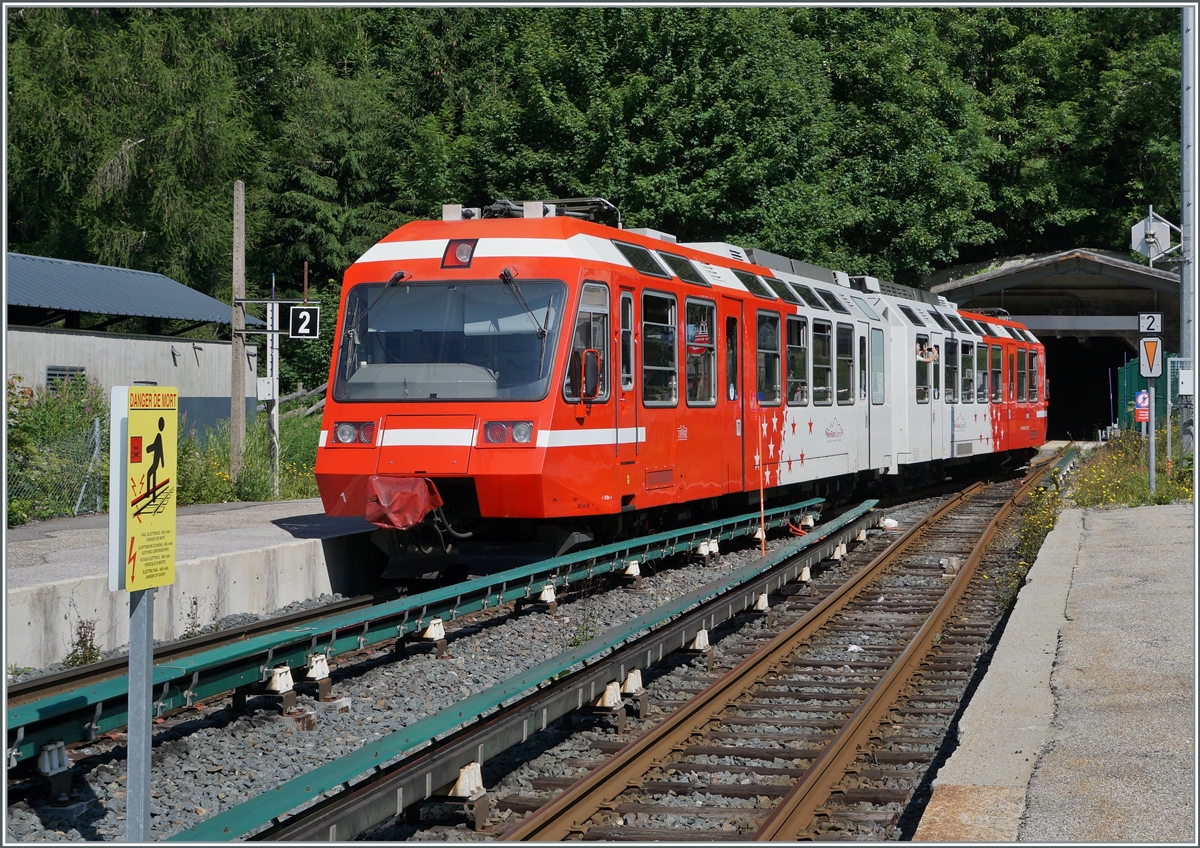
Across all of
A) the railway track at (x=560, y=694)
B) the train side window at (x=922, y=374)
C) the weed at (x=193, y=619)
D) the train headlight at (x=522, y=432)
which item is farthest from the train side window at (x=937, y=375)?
the weed at (x=193, y=619)

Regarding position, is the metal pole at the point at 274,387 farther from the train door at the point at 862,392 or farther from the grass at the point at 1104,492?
the grass at the point at 1104,492

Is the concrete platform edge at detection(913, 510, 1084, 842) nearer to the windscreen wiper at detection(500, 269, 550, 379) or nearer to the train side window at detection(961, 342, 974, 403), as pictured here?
the windscreen wiper at detection(500, 269, 550, 379)

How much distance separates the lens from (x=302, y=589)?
1223 centimetres

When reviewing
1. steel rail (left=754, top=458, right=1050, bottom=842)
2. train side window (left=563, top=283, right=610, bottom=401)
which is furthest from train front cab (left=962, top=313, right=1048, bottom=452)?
train side window (left=563, top=283, right=610, bottom=401)

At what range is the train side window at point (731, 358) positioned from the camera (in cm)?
1405

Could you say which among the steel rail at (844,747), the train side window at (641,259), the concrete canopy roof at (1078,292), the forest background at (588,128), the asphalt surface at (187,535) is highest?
the forest background at (588,128)

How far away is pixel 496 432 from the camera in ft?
35.6

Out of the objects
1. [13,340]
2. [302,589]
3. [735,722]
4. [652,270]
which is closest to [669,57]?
[13,340]

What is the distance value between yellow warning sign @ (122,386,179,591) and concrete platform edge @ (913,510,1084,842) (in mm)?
3257

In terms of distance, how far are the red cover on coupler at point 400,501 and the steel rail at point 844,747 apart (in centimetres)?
411

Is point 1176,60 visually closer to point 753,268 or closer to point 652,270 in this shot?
point 753,268

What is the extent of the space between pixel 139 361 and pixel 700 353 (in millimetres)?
16252

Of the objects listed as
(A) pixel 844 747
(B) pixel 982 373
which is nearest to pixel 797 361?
(A) pixel 844 747

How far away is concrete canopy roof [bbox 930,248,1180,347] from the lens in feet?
120
